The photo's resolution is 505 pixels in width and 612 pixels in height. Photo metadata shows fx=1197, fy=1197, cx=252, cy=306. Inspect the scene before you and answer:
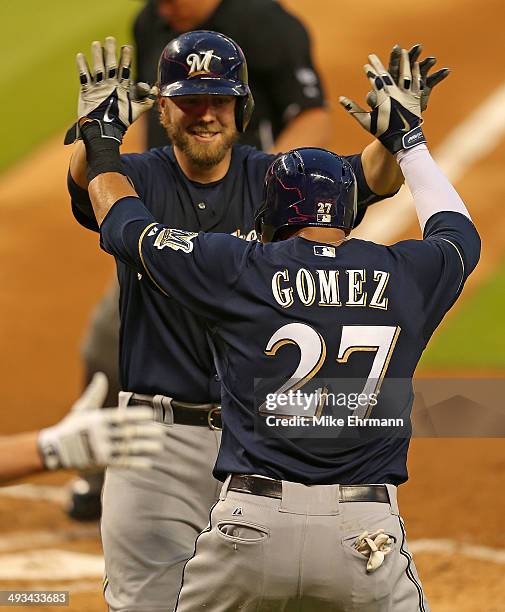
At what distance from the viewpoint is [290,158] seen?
3.76 meters

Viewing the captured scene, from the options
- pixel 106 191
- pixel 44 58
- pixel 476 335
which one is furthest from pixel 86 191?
pixel 44 58

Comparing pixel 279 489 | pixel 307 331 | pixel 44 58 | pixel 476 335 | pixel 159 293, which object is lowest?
pixel 476 335

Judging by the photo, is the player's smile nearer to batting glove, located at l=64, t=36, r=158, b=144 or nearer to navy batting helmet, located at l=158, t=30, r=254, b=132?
navy batting helmet, located at l=158, t=30, r=254, b=132

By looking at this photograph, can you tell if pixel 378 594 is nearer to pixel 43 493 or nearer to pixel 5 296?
pixel 43 493

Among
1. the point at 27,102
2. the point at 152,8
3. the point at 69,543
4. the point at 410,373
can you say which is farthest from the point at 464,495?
the point at 27,102

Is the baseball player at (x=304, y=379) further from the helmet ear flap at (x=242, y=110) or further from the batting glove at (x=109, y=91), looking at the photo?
the helmet ear flap at (x=242, y=110)

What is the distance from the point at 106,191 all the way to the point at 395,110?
1035 millimetres

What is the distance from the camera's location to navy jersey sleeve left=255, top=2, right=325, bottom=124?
646 cm

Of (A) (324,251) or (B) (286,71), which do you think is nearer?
(A) (324,251)

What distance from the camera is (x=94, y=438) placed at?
10.9 ft

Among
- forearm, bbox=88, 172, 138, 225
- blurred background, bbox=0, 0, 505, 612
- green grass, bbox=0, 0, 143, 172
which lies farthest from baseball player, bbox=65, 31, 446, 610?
green grass, bbox=0, 0, 143, 172

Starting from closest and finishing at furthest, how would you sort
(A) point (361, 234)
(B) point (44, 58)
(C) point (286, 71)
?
(C) point (286, 71)
(A) point (361, 234)
(B) point (44, 58)

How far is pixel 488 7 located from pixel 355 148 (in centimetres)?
417

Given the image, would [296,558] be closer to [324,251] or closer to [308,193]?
[324,251]
